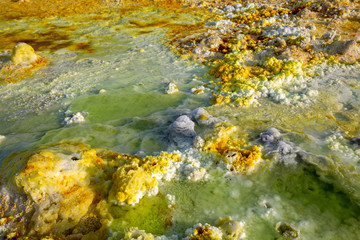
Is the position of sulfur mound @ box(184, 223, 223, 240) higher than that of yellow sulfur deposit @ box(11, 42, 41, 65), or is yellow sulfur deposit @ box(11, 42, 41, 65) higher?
sulfur mound @ box(184, 223, 223, 240)

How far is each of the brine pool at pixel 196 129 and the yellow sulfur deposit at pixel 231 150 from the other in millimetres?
107

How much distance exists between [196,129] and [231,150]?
82 centimetres

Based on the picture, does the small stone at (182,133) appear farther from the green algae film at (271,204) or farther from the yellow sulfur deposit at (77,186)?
the green algae film at (271,204)

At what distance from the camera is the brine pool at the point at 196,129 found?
9.07 ft

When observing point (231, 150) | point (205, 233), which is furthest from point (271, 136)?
point (205, 233)

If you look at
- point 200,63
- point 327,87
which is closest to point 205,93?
point 200,63

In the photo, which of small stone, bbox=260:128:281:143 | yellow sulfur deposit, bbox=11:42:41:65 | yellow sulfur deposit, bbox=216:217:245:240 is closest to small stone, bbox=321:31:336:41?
small stone, bbox=260:128:281:143

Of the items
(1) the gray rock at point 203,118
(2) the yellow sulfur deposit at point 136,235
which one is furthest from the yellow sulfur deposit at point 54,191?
(1) the gray rock at point 203,118

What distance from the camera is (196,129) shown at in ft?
13.5

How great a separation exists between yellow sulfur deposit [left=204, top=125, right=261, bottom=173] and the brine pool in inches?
4.2

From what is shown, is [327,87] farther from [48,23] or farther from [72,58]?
[48,23]

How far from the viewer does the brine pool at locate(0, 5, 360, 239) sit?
2.76 meters

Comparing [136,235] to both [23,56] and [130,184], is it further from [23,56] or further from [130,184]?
[23,56]

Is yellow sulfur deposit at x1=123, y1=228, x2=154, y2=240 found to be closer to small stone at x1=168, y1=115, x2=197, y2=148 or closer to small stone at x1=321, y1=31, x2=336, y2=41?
small stone at x1=168, y1=115, x2=197, y2=148
